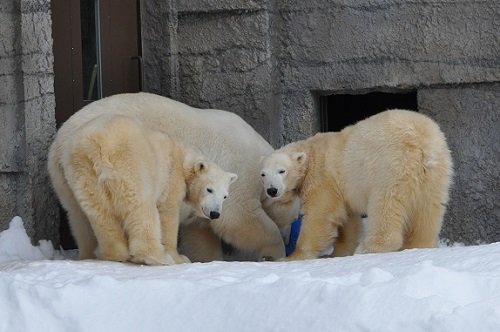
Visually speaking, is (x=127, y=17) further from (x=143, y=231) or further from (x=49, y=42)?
(x=143, y=231)

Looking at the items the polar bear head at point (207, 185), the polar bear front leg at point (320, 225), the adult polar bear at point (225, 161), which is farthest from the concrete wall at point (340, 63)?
the polar bear front leg at point (320, 225)

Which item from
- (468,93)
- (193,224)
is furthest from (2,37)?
(468,93)

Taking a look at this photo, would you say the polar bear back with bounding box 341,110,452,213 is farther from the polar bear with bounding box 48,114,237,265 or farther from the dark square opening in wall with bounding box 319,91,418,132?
the dark square opening in wall with bounding box 319,91,418,132

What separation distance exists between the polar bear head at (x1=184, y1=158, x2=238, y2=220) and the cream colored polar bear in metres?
0.25

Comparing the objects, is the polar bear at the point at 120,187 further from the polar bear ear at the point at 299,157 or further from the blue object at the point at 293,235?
the blue object at the point at 293,235

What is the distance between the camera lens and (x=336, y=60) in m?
6.86

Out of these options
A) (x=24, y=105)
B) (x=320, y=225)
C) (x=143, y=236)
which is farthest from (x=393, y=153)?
(x=24, y=105)

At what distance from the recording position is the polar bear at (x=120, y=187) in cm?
518

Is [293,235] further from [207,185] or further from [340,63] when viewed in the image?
[340,63]

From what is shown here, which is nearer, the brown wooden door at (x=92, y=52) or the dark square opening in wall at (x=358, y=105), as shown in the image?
the brown wooden door at (x=92, y=52)

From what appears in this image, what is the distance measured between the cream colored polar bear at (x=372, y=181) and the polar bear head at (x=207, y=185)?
0.25 metres

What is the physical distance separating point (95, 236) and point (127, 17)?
191cm

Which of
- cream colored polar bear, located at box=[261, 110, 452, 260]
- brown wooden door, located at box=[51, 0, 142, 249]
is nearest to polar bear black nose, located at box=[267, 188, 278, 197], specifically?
cream colored polar bear, located at box=[261, 110, 452, 260]

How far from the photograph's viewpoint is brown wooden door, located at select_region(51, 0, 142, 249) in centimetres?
647
